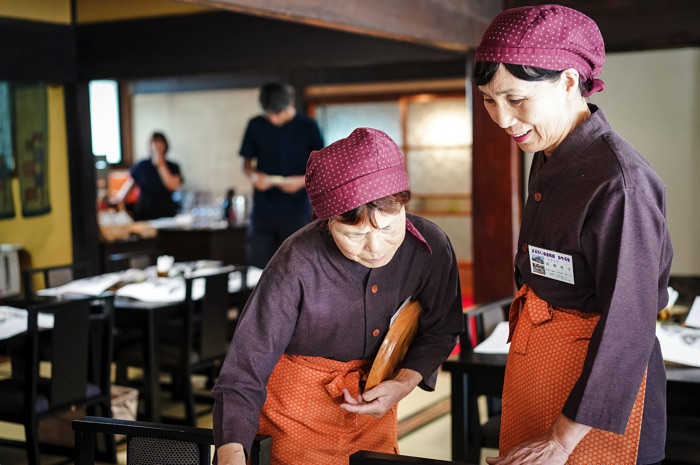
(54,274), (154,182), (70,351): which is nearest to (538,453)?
(70,351)

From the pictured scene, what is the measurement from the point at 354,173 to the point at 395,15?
98.8 inches

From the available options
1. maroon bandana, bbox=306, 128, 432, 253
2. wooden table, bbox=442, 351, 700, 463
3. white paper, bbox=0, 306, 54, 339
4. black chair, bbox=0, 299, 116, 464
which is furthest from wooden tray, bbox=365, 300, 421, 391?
white paper, bbox=0, 306, 54, 339

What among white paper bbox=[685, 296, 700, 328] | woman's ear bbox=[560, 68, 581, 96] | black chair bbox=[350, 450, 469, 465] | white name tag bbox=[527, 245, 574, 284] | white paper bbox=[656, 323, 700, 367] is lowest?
white paper bbox=[656, 323, 700, 367]

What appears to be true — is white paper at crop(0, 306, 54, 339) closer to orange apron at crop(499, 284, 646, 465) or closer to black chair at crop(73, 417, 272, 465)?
black chair at crop(73, 417, 272, 465)

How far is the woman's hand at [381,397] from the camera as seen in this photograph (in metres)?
1.79

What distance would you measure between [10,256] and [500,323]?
414 centimetres

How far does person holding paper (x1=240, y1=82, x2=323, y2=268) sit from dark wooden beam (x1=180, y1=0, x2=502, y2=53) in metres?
1.11

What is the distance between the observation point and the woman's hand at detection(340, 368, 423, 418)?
5.87 feet

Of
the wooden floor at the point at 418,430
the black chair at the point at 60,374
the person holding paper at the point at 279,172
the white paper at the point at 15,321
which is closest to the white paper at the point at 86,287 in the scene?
the white paper at the point at 15,321

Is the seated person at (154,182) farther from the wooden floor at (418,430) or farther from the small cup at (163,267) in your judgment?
the wooden floor at (418,430)

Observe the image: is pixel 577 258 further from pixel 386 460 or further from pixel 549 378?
pixel 386 460

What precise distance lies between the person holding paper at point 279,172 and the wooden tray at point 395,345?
3.58 metres

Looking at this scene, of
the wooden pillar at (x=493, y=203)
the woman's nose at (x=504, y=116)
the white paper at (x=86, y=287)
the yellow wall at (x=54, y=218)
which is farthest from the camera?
the yellow wall at (x=54, y=218)

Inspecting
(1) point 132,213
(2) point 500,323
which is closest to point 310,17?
(2) point 500,323
